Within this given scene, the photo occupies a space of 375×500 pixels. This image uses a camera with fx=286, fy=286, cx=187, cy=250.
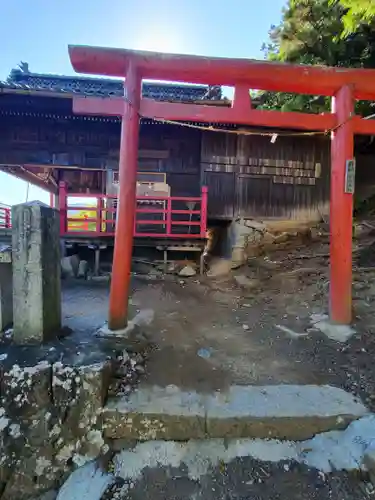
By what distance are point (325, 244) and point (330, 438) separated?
6.50m

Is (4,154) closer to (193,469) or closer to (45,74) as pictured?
(45,74)

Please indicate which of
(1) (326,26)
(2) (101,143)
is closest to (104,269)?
(2) (101,143)

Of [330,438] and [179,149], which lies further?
[179,149]

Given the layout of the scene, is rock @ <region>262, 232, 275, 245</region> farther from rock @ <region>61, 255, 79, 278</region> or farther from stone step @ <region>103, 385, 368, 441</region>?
stone step @ <region>103, 385, 368, 441</region>

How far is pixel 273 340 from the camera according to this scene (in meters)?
4.31

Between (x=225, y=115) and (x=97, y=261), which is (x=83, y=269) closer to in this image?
(x=97, y=261)

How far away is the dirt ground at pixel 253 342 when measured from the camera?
7.60 ft

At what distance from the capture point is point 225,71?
4379mm

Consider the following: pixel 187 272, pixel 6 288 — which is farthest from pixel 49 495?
pixel 187 272

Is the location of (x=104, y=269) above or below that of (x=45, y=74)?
below

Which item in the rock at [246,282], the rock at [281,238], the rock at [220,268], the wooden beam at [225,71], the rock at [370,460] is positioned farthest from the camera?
the rock at [281,238]

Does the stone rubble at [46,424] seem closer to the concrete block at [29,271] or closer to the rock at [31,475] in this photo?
the rock at [31,475]

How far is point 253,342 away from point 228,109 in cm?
363

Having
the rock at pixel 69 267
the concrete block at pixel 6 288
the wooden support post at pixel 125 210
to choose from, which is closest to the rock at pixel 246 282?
the wooden support post at pixel 125 210
